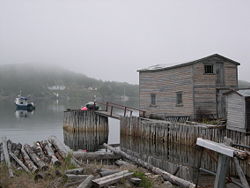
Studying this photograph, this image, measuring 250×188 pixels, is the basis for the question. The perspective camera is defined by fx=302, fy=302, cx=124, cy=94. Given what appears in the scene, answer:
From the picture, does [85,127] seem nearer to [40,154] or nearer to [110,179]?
[40,154]

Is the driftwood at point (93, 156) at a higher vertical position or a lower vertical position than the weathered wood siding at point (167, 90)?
lower

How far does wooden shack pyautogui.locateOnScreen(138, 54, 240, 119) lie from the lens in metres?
29.1

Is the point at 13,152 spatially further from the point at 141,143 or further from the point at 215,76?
the point at 215,76

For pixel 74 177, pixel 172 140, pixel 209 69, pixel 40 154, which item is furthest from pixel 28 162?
pixel 209 69

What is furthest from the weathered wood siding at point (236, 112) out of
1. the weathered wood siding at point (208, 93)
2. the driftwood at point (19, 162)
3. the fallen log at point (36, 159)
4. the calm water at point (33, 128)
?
the calm water at point (33, 128)

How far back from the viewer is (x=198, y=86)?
95.8ft

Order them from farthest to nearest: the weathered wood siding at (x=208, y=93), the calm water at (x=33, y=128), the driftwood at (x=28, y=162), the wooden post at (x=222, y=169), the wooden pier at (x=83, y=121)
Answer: the calm water at (x=33, y=128) → the wooden pier at (x=83, y=121) → the weathered wood siding at (x=208, y=93) → the driftwood at (x=28, y=162) → the wooden post at (x=222, y=169)

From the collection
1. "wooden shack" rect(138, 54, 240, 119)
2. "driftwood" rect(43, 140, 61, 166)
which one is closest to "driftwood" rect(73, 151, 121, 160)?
"driftwood" rect(43, 140, 61, 166)

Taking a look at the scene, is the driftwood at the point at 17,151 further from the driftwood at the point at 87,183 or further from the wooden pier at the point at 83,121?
the wooden pier at the point at 83,121

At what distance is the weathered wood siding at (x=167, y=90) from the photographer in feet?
97.9

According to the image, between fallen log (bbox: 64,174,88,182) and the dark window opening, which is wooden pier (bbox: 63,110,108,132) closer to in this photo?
the dark window opening

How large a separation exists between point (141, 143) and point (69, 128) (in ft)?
38.7

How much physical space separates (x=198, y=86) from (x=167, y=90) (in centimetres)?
437

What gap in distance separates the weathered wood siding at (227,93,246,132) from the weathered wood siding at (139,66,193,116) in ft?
29.1
